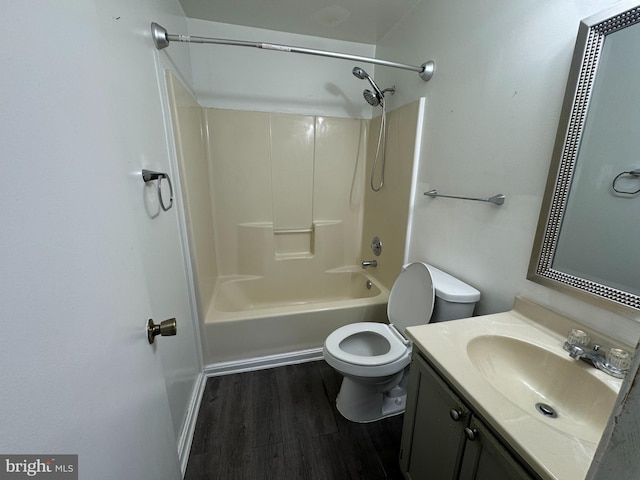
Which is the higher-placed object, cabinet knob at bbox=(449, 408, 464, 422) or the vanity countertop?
the vanity countertop

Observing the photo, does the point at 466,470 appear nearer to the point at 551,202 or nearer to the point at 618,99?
the point at 551,202

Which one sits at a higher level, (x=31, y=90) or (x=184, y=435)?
(x=31, y=90)

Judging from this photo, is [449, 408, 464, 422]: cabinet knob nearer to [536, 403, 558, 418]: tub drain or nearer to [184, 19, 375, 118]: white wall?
[536, 403, 558, 418]: tub drain

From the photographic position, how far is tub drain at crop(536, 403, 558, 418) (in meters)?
0.80

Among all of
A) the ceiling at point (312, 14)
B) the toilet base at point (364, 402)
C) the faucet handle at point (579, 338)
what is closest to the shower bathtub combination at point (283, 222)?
the toilet base at point (364, 402)

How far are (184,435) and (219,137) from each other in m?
2.01

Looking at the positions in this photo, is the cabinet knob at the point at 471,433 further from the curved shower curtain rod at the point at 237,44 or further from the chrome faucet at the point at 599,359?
the curved shower curtain rod at the point at 237,44

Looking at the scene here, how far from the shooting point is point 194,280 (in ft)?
5.37

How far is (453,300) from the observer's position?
3.99ft

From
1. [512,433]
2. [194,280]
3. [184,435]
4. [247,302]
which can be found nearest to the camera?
[512,433]

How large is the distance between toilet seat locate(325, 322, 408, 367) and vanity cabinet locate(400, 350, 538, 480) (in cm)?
36

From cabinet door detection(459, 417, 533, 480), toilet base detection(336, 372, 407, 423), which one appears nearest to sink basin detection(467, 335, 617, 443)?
cabinet door detection(459, 417, 533, 480)

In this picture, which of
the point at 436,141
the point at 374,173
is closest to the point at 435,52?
the point at 436,141

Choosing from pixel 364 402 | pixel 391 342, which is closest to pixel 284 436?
pixel 364 402
